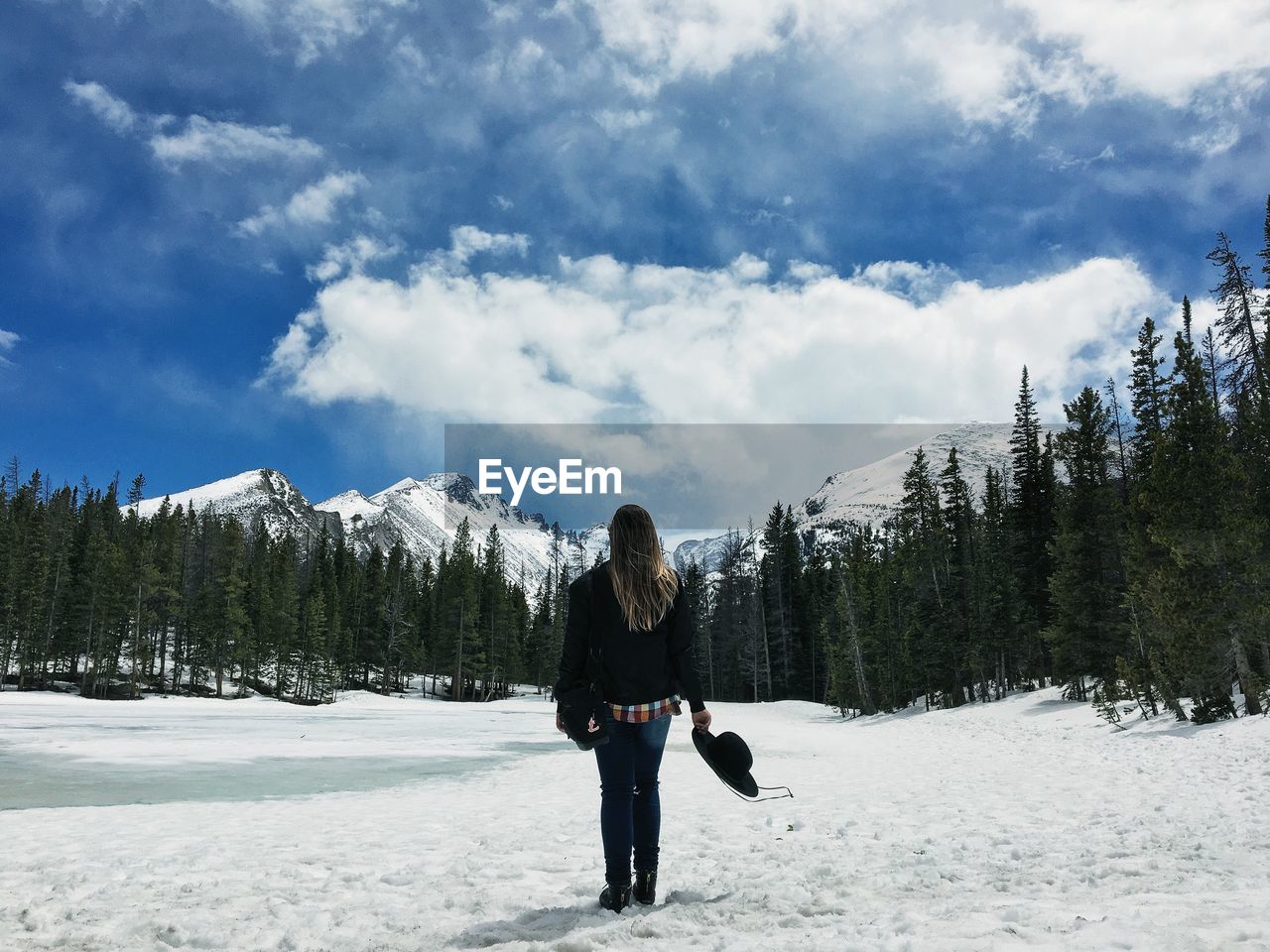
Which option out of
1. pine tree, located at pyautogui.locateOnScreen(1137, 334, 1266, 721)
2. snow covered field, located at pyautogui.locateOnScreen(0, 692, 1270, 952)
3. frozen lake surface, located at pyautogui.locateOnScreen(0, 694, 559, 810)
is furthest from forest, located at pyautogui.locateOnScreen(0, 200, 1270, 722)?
frozen lake surface, located at pyautogui.locateOnScreen(0, 694, 559, 810)

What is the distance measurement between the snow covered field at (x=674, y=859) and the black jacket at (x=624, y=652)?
1.30 meters

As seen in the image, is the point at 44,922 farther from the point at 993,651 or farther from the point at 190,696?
the point at 190,696

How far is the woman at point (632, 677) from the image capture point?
16.1 ft

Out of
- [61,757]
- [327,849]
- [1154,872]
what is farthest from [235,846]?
[61,757]

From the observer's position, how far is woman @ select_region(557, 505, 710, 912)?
4.90 m

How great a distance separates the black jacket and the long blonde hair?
0.07 metres

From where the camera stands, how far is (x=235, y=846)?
7137 mm

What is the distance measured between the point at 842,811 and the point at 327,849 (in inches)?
214

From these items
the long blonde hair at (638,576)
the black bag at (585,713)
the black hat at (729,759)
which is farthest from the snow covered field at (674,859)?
the long blonde hair at (638,576)

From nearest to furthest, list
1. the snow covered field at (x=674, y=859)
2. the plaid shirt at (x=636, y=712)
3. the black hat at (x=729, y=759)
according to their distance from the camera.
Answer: the snow covered field at (x=674, y=859)
the plaid shirt at (x=636, y=712)
the black hat at (x=729, y=759)

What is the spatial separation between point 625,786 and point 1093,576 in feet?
111

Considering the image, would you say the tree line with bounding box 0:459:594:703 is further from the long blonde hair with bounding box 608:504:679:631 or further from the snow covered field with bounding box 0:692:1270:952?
the long blonde hair with bounding box 608:504:679:631

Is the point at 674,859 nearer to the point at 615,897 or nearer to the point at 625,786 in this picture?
the point at 615,897

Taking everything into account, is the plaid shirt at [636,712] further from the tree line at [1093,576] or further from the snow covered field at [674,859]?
the tree line at [1093,576]
